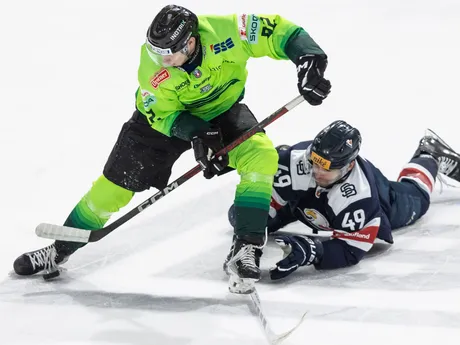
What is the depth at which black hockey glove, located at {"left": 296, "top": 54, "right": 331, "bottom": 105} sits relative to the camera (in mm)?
3596

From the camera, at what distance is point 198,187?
4.94 m

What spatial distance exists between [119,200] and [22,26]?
3.37 metres

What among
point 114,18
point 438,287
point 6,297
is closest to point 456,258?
point 438,287

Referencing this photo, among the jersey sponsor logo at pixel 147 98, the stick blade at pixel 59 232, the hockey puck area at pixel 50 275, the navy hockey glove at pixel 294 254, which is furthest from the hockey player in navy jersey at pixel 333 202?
the hockey puck area at pixel 50 275

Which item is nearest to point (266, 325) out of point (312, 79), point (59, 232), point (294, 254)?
point (294, 254)

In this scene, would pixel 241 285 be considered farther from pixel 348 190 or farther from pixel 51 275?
pixel 51 275

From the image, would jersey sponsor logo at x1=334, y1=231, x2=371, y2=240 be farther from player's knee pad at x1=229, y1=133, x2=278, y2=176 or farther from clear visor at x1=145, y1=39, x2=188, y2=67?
clear visor at x1=145, y1=39, x2=188, y2=67

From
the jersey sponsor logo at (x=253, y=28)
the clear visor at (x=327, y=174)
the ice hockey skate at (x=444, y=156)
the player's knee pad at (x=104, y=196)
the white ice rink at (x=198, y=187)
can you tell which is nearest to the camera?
the white ice rink at (x=198, y=187)

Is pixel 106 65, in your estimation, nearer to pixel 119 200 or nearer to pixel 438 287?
pixel 119 200

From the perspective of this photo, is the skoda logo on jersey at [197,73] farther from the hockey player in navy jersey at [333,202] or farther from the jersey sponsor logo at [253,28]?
the hockey player in navy jersey at [333,202]

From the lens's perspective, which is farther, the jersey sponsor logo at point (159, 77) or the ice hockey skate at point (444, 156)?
Result: the ice hockey skate at point (444, 156)

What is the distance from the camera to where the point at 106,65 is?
6484 millimetres

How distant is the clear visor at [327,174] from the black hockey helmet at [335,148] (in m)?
0.03

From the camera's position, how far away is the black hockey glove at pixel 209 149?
12.0 feet
